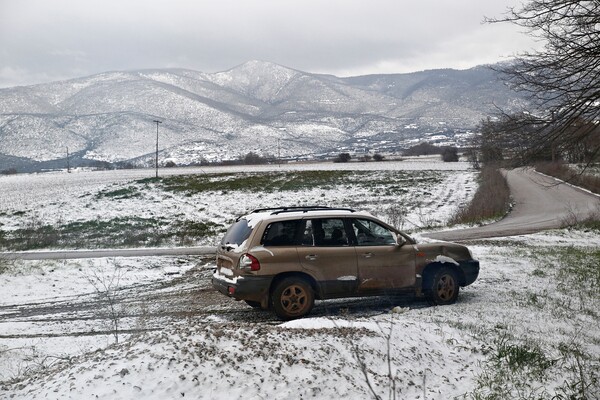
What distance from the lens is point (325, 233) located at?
9.72m

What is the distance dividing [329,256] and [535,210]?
32172 mm

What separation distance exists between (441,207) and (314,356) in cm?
3424

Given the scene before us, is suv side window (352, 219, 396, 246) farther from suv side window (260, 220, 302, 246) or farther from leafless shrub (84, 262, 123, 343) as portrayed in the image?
leafless shrub (84, 262, 123, 343)

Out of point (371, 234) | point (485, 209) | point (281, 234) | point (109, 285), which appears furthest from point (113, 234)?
point (485, 209)

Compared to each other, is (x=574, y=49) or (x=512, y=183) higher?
(x=574, y=49)

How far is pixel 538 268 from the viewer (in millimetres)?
14039

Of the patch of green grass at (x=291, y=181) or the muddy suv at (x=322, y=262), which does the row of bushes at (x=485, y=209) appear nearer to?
the patch of green grass at (x=291, y=181)

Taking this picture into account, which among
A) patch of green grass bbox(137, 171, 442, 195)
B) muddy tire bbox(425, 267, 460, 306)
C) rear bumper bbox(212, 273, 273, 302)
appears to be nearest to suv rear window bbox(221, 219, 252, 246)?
rear bumper bbox(212, 273, 273, 302)

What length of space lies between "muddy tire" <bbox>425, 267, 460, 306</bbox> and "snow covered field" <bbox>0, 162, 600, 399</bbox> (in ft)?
1.00

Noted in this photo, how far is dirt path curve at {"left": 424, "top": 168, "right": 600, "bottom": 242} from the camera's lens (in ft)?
84.3

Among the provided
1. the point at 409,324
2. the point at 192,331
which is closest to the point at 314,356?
the point at 192,331

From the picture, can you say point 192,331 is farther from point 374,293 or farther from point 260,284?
point 374,293

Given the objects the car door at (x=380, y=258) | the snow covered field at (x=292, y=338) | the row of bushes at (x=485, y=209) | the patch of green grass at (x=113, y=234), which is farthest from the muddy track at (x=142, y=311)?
the row of bushes at (x=485, y=209)

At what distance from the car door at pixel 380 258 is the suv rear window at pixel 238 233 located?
1.79 m
